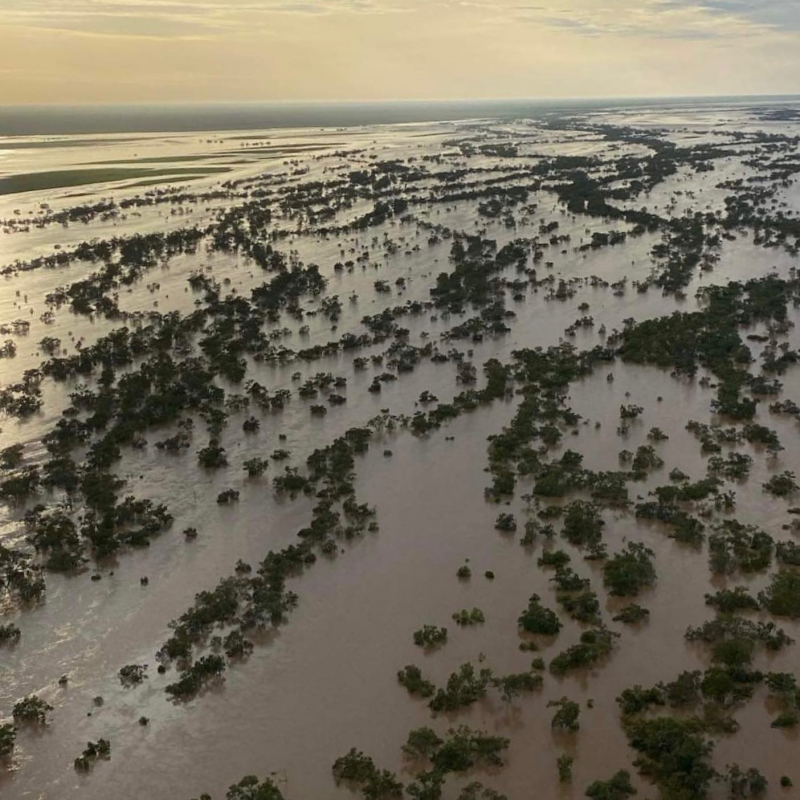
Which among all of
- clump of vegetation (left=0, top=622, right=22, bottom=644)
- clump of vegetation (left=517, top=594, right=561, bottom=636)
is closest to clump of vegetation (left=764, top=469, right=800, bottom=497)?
clump of vegetation (left=517, top=594, right=561, bottom=636)

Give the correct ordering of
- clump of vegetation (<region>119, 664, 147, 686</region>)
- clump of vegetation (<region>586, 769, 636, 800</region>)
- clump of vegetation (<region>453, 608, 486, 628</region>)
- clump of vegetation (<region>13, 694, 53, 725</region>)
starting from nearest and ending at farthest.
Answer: clump of vegetation (<region>586, 769, 636, 800</region>) → clump of vegetation (<region>13, 694, 53, 725</region>) → clump of vegetation (<region>119, 664, 147, 686</region>) → clump of vegetation (<region>453, 608, 486, 628</region>)

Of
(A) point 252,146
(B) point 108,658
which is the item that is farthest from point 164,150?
(B) point 108,658

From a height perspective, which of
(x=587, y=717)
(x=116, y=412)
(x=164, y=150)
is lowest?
(x=587, y=717)

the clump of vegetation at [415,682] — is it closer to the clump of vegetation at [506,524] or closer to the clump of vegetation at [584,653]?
the clump of vegetation at [584,653]

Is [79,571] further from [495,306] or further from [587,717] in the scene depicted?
[495,306]

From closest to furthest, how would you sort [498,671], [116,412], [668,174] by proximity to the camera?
[498,671] → [116,412] → [668,174]

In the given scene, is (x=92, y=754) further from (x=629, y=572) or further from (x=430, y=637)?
(x=629, y=572)

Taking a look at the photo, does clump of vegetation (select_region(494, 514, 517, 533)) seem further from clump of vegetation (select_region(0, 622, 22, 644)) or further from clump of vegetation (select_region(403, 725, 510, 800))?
clump of vegetation (select_region(0, 622, 22, 644))

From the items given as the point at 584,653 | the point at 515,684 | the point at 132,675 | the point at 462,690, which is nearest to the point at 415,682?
the point at 462,690
